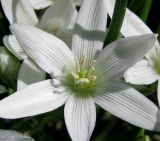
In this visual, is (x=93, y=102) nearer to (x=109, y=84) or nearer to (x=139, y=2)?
(x=109, y=84)

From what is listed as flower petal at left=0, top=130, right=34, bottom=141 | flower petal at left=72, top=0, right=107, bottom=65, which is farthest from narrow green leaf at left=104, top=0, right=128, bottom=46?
flower petal at left=0, top=130, right=34, bottom=141

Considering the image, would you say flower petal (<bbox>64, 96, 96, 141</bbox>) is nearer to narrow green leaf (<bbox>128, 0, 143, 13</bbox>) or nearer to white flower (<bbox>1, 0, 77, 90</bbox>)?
white flower (<bbox>1, 0, 77, 90</bbox>)

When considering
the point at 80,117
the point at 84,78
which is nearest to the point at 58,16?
the point at 84,78

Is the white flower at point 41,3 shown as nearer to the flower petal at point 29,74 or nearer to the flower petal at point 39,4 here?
the flower petal at point 39,4

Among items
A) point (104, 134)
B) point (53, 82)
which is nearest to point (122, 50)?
point (53, 82)

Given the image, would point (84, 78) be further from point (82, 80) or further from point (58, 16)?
point (58, 16)

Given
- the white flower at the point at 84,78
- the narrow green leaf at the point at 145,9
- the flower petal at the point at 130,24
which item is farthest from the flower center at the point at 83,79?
the narrow green leaf at the point at 145,9

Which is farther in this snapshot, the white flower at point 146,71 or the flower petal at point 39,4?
the flower petal at point 39,4

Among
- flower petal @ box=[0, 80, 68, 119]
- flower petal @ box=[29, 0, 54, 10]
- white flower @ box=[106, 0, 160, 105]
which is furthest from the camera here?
flower petal @ box=[29, 0, 54, 10]
